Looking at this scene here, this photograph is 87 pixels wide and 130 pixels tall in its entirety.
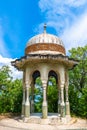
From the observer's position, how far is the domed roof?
2258 cm

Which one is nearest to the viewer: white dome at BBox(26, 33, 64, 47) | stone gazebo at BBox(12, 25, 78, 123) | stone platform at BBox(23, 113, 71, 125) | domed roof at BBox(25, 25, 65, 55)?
stone platform at BBox(23, 113, 71, 125)

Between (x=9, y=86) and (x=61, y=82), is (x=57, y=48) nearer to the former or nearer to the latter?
(x=61, y=82)

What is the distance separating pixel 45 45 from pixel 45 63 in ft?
5.95

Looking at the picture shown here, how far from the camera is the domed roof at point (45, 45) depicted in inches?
889

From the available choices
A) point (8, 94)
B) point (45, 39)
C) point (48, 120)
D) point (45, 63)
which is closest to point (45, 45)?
point (45, 39)

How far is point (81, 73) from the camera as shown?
32.7 m

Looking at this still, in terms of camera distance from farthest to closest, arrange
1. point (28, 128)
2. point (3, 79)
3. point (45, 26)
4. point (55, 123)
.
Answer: point (3, 79) < point (45, 26) < point (55, 123) < point (28, 128)

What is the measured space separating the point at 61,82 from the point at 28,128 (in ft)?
18.9

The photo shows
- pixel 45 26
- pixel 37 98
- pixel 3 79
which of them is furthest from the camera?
pixel 37 98

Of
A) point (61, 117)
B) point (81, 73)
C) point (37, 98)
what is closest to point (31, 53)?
point (61, 117)

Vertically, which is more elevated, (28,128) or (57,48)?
(57,48)

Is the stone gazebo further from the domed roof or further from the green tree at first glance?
the green tree

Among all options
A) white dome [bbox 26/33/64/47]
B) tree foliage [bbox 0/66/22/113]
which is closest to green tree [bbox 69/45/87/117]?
tree foliage [bbox 0/66/22/113]

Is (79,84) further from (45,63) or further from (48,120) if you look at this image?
(48,120)
